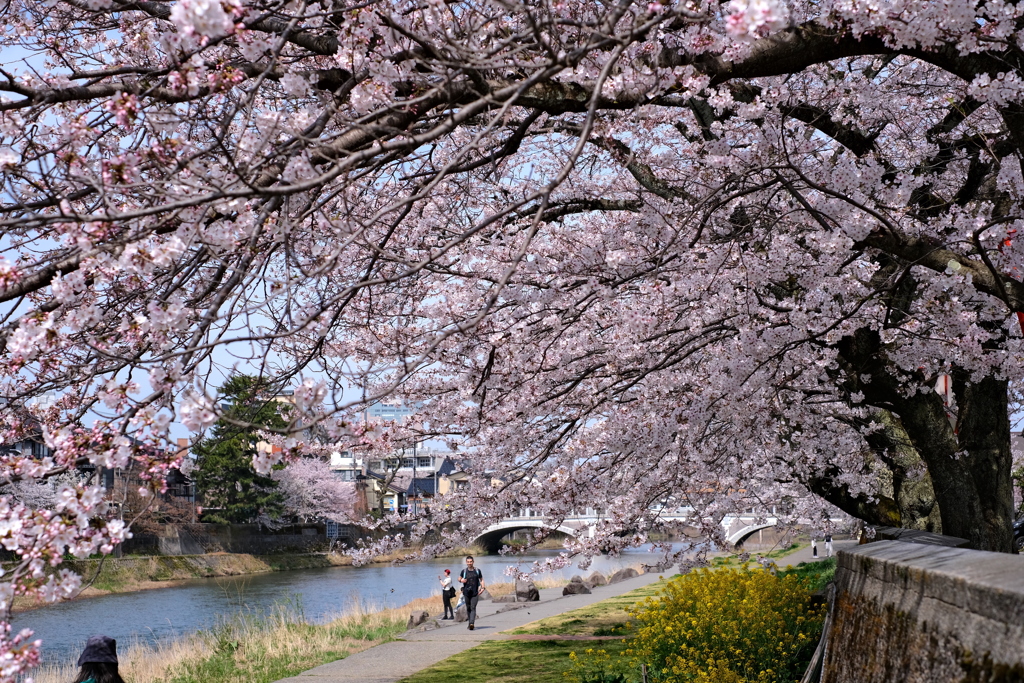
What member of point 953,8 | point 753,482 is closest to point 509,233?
point 953,8

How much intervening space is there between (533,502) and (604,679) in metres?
2.53

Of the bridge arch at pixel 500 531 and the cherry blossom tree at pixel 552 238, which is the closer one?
the cherry blossom tree at pixel 552 238

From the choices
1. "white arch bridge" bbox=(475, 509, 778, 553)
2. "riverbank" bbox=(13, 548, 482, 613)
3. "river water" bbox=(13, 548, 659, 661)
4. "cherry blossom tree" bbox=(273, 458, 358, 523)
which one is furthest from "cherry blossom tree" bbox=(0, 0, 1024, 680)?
"cherry blossom tree" bbox=(273, 458, 358, 523)

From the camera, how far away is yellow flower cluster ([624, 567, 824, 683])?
8.73m

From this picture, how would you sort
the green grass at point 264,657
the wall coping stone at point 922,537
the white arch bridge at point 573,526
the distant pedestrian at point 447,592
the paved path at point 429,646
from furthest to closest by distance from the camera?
the white arch bridge at point 573,526 < the distant pedestrian at point 447,592 < the green grass at point 264,657 < the paved path at point 429,646 < the wall coping stone at point 922,537

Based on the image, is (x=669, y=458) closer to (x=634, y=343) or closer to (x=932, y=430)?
(x=634, y=343)

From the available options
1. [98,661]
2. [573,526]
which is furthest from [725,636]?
[573,526]

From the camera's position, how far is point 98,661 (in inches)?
262

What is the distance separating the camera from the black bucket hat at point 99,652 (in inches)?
260

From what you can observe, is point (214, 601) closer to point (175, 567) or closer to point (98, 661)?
point (175, 567)

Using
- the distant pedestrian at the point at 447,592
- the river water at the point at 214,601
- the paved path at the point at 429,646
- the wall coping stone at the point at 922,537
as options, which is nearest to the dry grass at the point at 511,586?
the river water at the point at 214,601

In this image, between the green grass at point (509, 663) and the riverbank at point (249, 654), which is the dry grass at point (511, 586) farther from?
the green grass at point (509, 663)

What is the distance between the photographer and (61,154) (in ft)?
13.6

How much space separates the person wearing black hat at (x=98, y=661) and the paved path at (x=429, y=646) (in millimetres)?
5393
